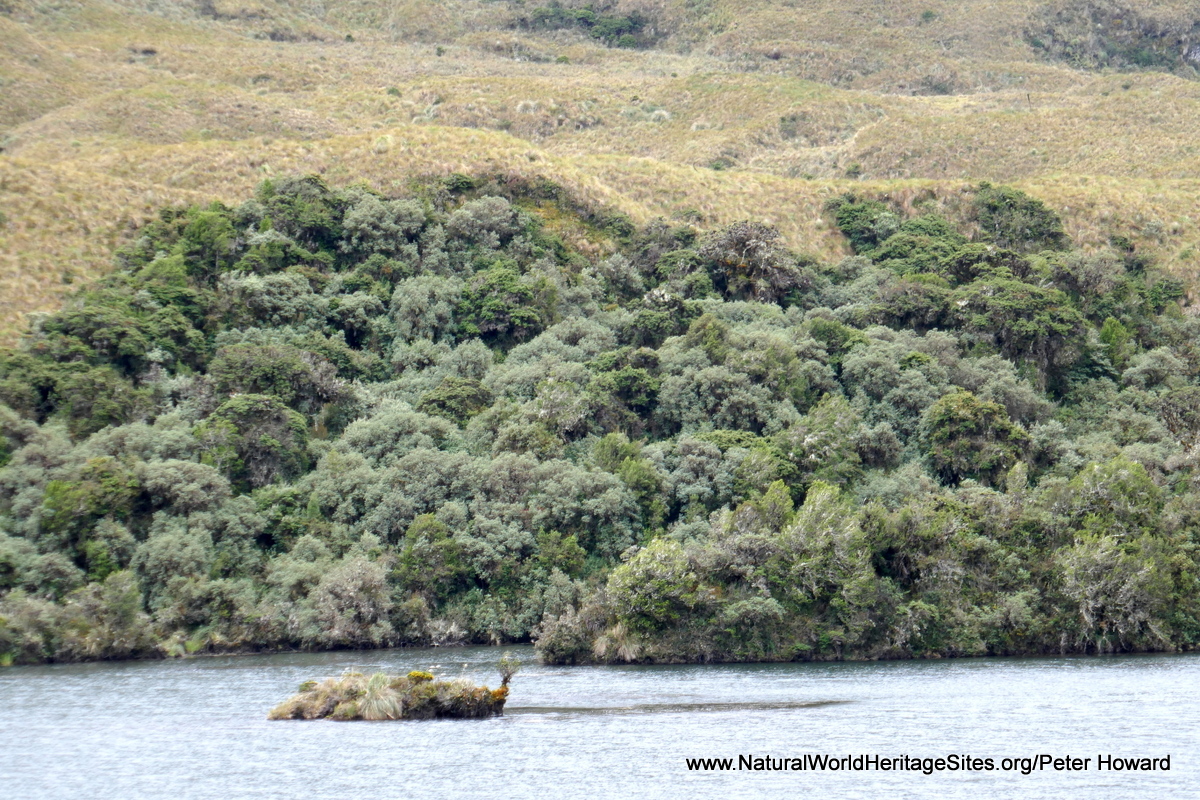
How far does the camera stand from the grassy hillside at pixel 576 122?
4481 inches

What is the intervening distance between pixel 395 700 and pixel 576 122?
397ft

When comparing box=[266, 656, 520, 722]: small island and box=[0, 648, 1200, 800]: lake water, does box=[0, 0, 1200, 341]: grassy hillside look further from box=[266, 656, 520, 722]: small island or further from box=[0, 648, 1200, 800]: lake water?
box=[266, 656, 520, 722]: small island

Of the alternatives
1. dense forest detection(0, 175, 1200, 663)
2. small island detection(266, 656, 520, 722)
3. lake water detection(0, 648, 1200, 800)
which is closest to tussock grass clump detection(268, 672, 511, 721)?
small island detection(266, 656, 520, 722)

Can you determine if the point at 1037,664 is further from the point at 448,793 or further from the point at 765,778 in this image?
the point at 448,793

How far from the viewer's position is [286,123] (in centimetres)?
14275

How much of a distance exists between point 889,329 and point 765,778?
62.1 meters

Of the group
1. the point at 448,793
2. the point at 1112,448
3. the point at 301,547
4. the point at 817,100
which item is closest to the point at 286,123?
the point at 817,100

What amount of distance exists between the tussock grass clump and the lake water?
0.62m

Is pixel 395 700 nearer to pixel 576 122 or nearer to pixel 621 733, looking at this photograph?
pixel 621 733

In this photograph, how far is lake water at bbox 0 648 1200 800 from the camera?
39.2m

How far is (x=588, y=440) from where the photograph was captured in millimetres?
84500

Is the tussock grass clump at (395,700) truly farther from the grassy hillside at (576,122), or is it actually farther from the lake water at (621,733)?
the grassy hillside at (576,122)

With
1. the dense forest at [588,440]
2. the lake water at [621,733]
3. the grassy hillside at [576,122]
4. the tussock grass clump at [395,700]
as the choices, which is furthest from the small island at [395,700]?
the grassy hillside at [576,122]

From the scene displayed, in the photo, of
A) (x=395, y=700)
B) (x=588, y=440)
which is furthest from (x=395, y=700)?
(x=588, y=440)
